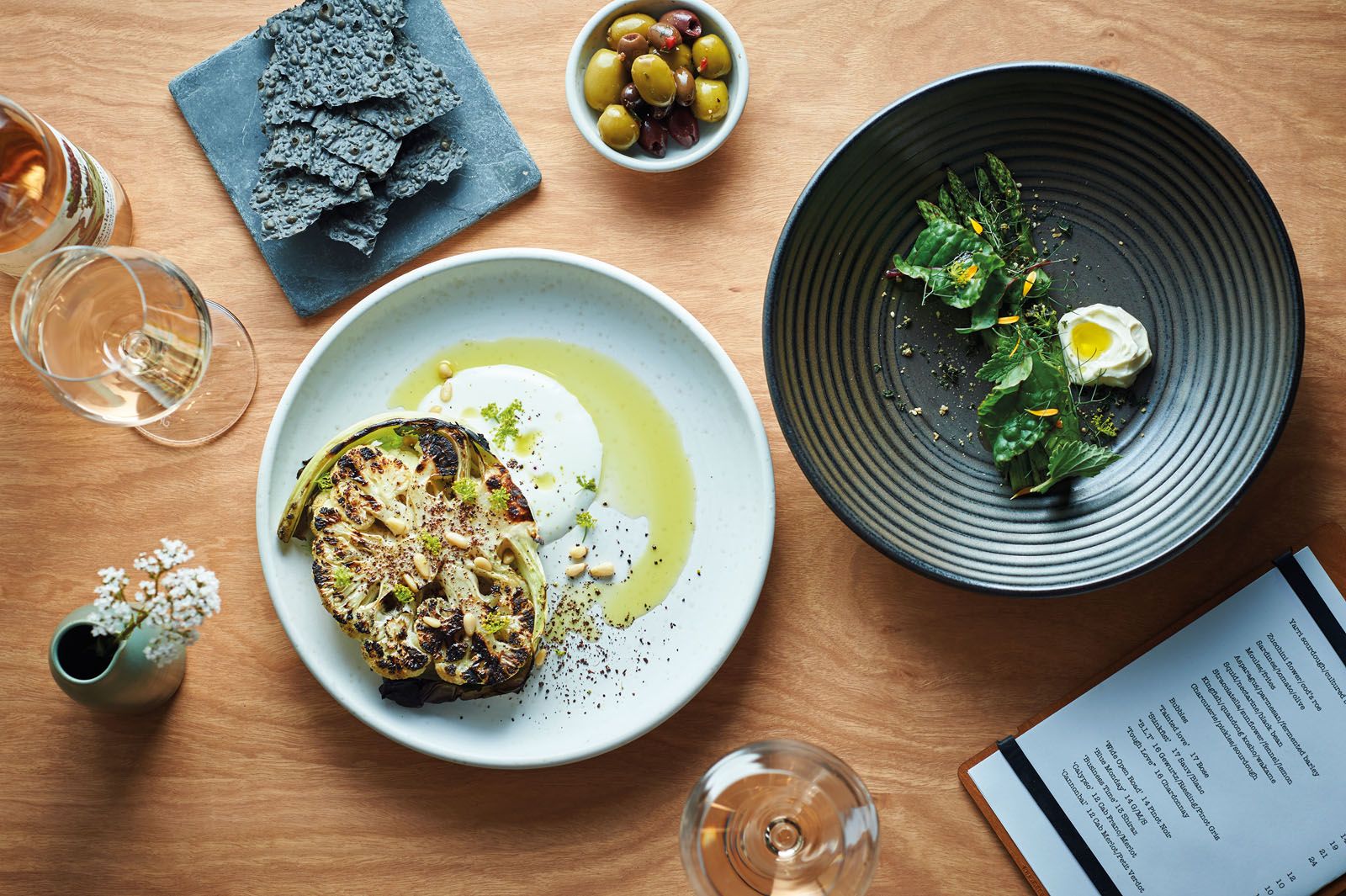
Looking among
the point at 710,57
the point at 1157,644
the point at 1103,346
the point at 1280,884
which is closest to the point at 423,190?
the point at 710,57

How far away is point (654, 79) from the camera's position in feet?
5.82

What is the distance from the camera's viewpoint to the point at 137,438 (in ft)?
6.34

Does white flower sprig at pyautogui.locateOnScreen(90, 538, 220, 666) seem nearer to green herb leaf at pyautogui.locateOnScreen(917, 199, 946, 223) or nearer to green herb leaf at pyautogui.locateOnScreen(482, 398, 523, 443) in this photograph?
green herb leaf at pyautogui.locateOnScreen(482, 398, 523, 443)

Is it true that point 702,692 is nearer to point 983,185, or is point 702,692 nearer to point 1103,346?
point 1103,346

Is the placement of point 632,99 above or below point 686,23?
below

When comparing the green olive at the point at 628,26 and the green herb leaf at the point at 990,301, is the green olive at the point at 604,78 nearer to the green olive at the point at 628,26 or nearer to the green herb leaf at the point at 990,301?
the green olive at the point at 628,26

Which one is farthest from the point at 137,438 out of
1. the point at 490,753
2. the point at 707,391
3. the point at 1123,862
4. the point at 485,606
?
the point at 1123,862

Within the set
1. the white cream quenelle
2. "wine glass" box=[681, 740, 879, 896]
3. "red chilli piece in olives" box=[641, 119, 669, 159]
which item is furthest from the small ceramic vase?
the white cream quenelle

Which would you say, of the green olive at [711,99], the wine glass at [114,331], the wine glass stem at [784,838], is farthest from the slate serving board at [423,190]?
the wine glass stem at [784,838]

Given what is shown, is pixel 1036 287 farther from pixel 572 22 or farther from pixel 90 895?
pixel 90 895

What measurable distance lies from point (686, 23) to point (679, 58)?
0.22 feet

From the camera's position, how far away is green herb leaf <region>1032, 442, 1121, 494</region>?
1751 mm

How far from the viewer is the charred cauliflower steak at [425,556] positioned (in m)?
1.72

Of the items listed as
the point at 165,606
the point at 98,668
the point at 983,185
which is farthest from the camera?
the point at 983,185
